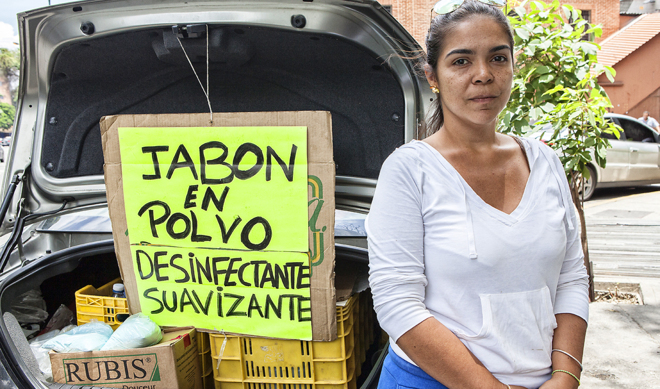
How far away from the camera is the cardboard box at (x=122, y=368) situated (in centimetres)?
173

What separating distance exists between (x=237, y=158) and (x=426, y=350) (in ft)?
3.31

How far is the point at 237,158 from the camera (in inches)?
69.6

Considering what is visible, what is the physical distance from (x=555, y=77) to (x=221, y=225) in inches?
82.3

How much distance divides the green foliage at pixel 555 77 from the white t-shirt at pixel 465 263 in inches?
71.0

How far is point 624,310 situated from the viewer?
3838 mm

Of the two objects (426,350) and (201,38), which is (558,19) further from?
(426,350)

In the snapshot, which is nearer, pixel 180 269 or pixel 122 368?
pixel 122 368

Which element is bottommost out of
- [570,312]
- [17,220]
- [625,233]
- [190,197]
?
[625,233]

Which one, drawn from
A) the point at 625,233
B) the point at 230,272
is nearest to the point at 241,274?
the point at 230,272

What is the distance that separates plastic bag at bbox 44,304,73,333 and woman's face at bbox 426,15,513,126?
191 cm

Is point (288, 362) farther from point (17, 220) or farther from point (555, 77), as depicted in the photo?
point (555, 77)

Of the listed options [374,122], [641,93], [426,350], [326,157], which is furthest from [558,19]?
[641,93]

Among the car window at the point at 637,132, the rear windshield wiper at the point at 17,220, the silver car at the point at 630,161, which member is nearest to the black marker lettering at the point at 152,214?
the rear windshield wiper at the point at 17,220

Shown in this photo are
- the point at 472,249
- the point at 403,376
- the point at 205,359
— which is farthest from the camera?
the point at 205,359
